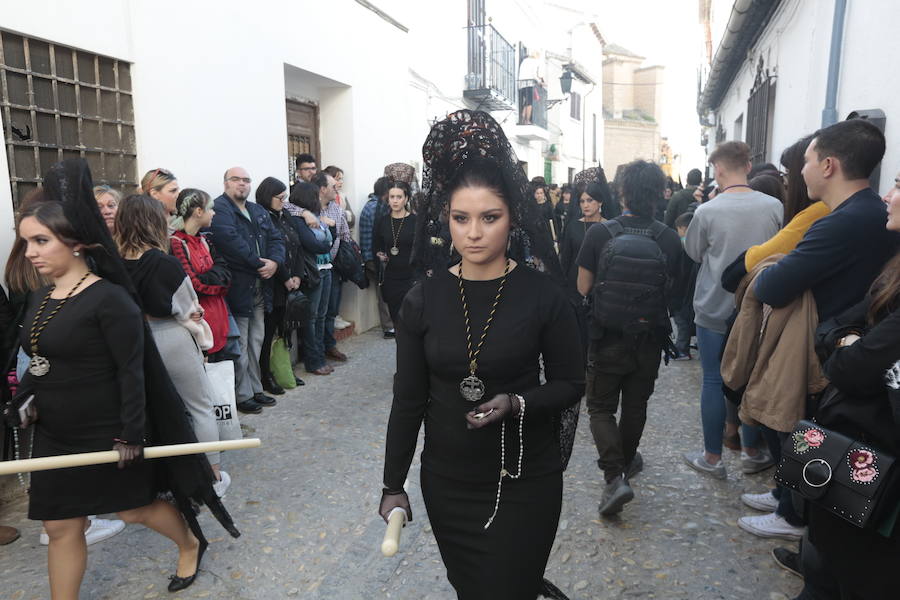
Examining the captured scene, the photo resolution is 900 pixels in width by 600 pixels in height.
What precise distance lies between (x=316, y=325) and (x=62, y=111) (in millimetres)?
3073

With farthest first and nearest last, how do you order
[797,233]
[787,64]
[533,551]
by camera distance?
[787,64]
[797,233]
[533,551]

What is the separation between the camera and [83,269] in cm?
274

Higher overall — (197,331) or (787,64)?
(787,64)

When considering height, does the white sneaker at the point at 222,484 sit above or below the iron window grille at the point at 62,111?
below

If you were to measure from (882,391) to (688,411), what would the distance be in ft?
12.0

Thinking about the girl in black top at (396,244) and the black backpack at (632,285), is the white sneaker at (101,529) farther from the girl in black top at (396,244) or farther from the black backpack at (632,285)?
the girl in black top at (396,244)

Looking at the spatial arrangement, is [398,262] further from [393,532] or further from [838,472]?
[838,472]

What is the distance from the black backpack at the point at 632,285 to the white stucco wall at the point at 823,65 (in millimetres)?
1774

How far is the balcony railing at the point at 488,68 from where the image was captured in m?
12.8

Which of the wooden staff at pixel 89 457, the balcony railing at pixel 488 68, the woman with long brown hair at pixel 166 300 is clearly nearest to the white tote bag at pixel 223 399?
the woman with long brown hair at pixel 166 300

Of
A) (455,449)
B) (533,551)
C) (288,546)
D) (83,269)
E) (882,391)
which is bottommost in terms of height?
(288,546)

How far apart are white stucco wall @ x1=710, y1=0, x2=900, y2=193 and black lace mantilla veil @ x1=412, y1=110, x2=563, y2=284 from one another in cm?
294

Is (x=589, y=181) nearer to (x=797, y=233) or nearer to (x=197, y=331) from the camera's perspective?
(x=797, y=233)

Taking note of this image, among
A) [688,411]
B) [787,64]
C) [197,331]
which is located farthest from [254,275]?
[787,64]
